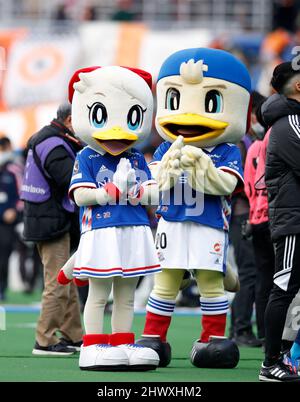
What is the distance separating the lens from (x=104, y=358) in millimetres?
8430

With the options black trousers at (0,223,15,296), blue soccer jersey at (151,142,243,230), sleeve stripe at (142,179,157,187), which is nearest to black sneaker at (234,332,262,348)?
blue soccer jersey at (151,142,243,230)

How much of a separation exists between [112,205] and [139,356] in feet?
3.45

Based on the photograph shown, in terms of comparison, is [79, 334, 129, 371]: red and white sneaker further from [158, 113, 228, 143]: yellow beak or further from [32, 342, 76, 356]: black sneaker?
[158, 113, 228, 143]: yellow beak

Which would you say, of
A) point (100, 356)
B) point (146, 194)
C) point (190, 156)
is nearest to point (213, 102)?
point (190, 156)

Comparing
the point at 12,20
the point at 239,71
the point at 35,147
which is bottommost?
the point at 12,20

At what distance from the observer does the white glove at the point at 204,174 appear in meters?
8.84

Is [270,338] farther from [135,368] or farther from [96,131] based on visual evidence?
[96,131]

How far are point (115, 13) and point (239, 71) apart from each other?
16194 mm

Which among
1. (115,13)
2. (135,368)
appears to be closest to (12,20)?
(115,13)

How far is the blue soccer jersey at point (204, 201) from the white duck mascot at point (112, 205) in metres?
0.40

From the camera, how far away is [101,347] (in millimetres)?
8508

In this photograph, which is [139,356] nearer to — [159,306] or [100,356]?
[100,356]

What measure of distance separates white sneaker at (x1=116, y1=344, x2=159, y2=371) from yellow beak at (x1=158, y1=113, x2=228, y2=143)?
5.18 feet

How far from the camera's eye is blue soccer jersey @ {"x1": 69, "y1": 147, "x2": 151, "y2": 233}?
8.59 m
